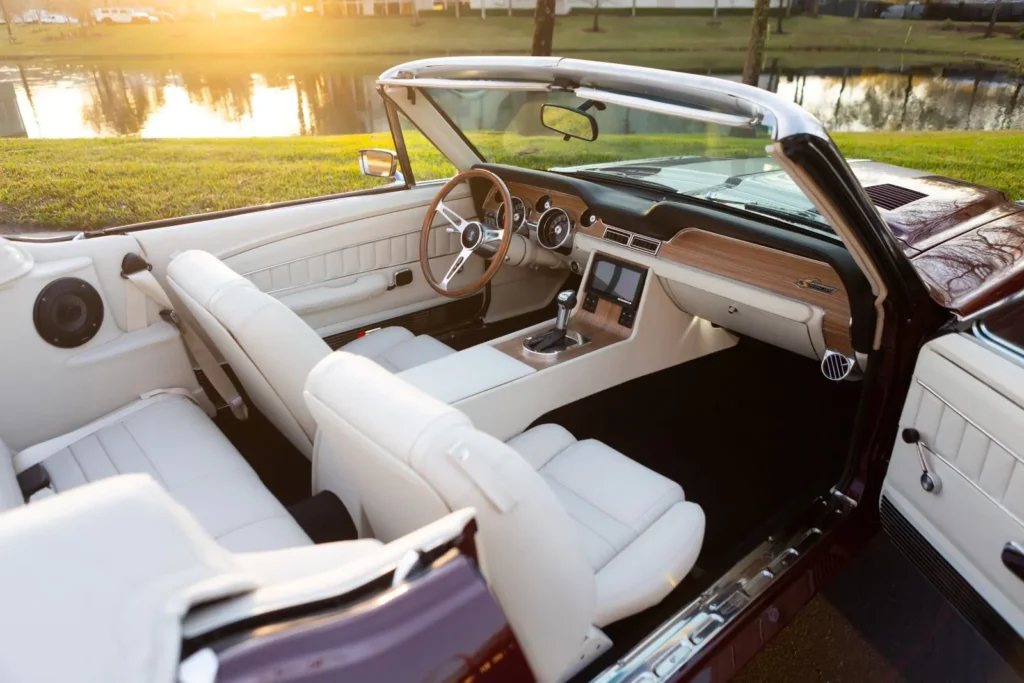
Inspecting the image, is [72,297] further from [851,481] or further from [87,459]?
[851,481]

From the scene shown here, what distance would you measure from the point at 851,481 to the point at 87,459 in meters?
2.27

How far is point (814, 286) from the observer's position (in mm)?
2107

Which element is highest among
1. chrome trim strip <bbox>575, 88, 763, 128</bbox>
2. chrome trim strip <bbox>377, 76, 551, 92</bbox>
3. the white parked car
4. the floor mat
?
the white parked car

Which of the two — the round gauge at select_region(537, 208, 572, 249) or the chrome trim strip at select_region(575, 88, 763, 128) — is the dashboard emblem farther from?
the round gauge at select_region(537, 208, 572, 249)

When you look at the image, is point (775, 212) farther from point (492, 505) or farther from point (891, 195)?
point (492, 505)

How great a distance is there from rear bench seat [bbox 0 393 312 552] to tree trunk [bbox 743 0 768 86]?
9518mm

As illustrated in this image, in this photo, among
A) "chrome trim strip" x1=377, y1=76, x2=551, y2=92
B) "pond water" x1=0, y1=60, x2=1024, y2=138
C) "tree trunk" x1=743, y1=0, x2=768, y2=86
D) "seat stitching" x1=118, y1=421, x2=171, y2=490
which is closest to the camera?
"seat stitching" x1=118, y1=421, x2=171, y2=490

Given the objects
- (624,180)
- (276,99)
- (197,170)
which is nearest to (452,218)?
(624,180)

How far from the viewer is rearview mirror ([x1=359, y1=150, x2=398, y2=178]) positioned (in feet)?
10.1

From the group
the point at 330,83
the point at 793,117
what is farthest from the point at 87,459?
the point at 330,83

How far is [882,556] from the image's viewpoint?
7.29ft

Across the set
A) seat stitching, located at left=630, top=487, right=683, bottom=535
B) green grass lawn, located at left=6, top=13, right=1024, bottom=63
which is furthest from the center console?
green grass lawn, located at left=6, top=13, right=1024, bottom=63

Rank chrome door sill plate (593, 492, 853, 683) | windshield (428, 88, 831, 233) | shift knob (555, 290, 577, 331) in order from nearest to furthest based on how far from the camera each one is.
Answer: chrome door sill plate (593, 492, 853, 683)
windshield (428, 88, 831, 233)
shift knob (555, 290, 577, 331)

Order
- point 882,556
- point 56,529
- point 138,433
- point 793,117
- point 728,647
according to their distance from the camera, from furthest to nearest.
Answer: point 882,556
point 138,433
point 728,647
point 793,117
point 56,529
